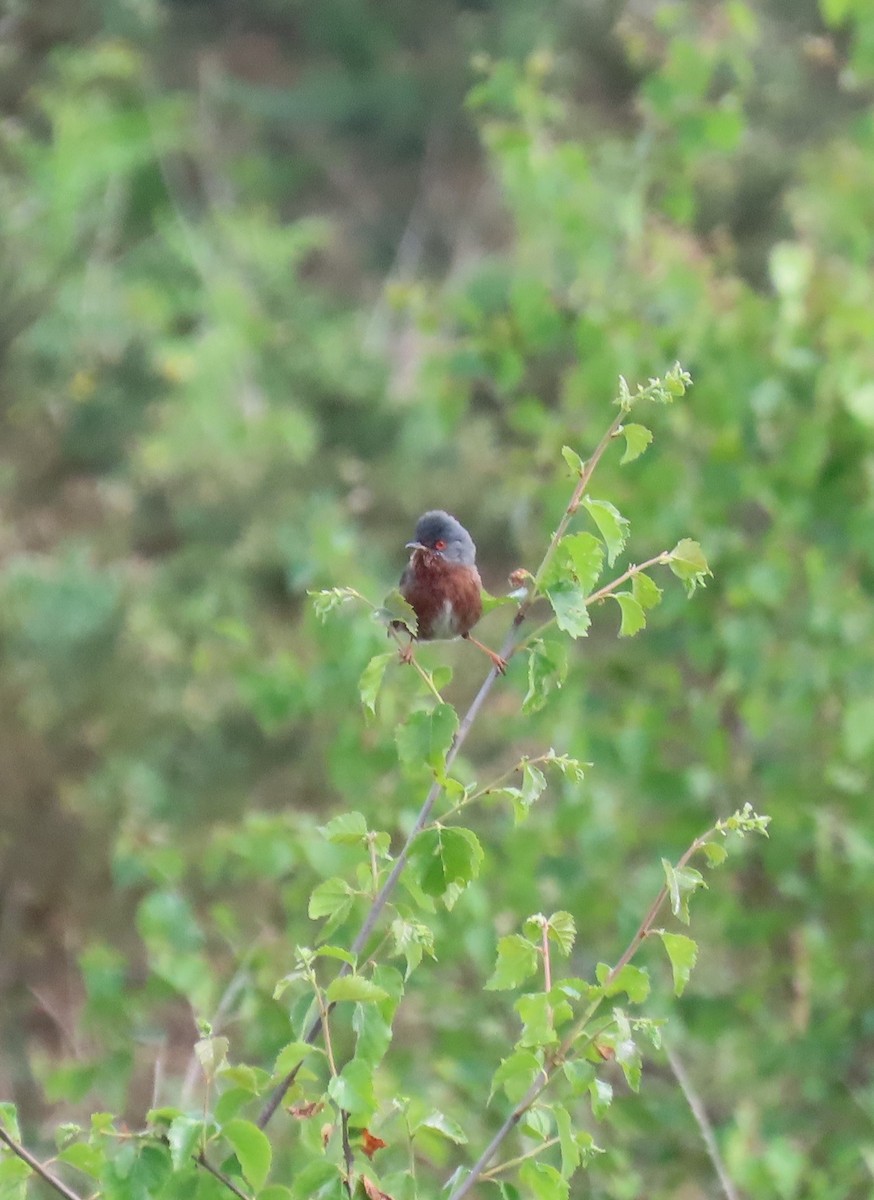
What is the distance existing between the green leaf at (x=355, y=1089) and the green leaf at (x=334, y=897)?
126 mm

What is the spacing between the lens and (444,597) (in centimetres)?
135

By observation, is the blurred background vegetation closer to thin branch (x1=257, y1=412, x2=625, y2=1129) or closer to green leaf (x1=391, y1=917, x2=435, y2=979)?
thin branch (x1=257, y1=412, x2=625, y2=1129)

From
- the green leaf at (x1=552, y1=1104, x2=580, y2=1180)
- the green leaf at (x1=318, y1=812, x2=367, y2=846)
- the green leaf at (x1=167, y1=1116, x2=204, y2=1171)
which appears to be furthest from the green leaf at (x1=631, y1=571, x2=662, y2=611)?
the green leaf at (x1=167, y1=1116, x2=204, y2=1171)

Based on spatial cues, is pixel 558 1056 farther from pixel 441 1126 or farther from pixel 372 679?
pixel 372 679

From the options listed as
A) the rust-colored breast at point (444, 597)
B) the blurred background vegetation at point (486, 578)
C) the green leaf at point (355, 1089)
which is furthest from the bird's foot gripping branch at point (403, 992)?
the blurred background vegetation at point (486, 578)

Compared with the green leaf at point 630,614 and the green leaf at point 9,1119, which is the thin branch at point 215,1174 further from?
the green leaf at point 630,614

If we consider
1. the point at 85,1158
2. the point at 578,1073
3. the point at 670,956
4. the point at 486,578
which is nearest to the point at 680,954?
the point at 670,956

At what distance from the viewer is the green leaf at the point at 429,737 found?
1003 millimetres

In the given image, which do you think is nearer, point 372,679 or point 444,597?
point 372,679

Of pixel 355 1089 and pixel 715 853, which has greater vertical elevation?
pixel 715 853

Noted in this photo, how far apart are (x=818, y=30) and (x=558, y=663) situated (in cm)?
765

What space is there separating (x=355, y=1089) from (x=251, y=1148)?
9 cm

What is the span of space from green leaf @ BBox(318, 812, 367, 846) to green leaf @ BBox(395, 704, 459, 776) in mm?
76

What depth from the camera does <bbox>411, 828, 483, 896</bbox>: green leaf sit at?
3.22 feet
